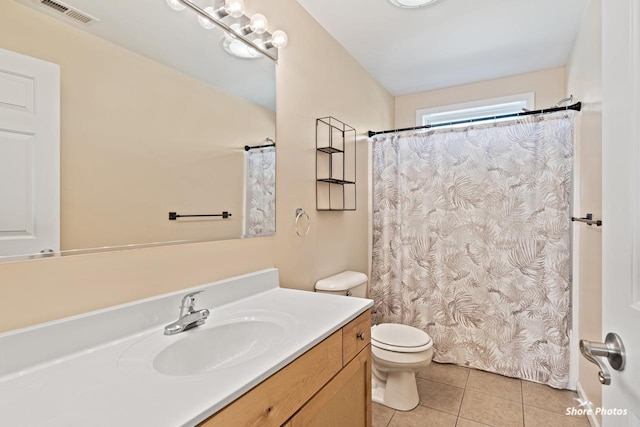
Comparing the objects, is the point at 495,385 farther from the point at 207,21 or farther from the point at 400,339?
the point at 207,21

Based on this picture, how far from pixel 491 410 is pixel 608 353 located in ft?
5.50

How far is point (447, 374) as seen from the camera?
2.29 m

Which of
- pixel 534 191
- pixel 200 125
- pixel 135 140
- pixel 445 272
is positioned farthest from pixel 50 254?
pixel 534 191

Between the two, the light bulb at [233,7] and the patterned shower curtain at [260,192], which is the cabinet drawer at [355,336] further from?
the light bulb at [233,7]

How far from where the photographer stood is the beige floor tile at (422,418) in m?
1.78

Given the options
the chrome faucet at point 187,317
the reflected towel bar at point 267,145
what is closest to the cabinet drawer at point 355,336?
the chrome faucet at point 187,317

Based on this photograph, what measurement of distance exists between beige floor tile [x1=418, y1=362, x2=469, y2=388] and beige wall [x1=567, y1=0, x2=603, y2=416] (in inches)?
26.7

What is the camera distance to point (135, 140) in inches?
41.4

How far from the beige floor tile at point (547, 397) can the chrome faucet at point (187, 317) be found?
6.70 ft

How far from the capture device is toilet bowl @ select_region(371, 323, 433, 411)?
1.83m

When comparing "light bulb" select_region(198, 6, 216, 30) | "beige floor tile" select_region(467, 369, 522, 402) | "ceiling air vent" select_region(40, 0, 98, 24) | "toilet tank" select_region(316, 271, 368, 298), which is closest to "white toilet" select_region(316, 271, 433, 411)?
"toilet tank" select_region(316, 271, 368, 298)

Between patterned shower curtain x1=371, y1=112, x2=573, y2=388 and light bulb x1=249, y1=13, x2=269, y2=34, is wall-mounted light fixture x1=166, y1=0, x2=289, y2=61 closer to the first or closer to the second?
light bulb x1=249, y1=13, x2=269, y2=34

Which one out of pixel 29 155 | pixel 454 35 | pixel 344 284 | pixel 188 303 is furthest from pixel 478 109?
pixel 29 155

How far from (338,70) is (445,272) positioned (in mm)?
1693
